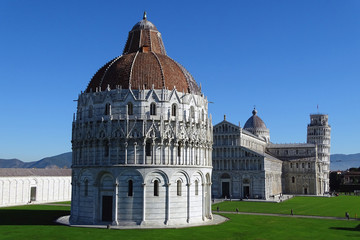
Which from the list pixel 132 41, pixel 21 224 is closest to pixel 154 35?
pixel 132 41

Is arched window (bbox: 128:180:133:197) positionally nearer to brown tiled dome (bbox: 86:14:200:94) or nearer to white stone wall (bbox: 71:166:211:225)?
white stone wall (bbox: 71:166:211:225)

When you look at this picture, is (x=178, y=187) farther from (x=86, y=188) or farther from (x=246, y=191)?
(x=246, y=191)

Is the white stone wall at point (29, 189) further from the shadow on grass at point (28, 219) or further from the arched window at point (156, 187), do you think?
the arched window at point (156, 187)

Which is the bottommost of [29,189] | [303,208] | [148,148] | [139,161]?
[303,208]

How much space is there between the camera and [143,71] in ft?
182

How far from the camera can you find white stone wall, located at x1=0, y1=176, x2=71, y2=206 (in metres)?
83.6

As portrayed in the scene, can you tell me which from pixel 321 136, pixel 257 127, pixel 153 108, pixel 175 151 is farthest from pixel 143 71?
pixel 321 136

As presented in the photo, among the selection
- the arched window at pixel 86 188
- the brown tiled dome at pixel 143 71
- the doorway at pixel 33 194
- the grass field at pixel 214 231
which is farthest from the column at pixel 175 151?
the doorway at pixel 33 194

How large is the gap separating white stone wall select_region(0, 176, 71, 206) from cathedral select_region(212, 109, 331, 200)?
41175 millimetres

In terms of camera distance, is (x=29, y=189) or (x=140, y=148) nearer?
(x=140, y=148)

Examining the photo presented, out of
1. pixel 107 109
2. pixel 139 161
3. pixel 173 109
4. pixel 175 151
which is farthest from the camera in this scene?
pixel 173 109

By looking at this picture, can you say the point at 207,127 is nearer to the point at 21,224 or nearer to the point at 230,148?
the point at 21,224

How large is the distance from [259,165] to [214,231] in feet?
212

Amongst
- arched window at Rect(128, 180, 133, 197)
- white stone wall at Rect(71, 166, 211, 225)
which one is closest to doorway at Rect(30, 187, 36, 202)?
white stone wall at Rect(71, 166, 211, 225)
